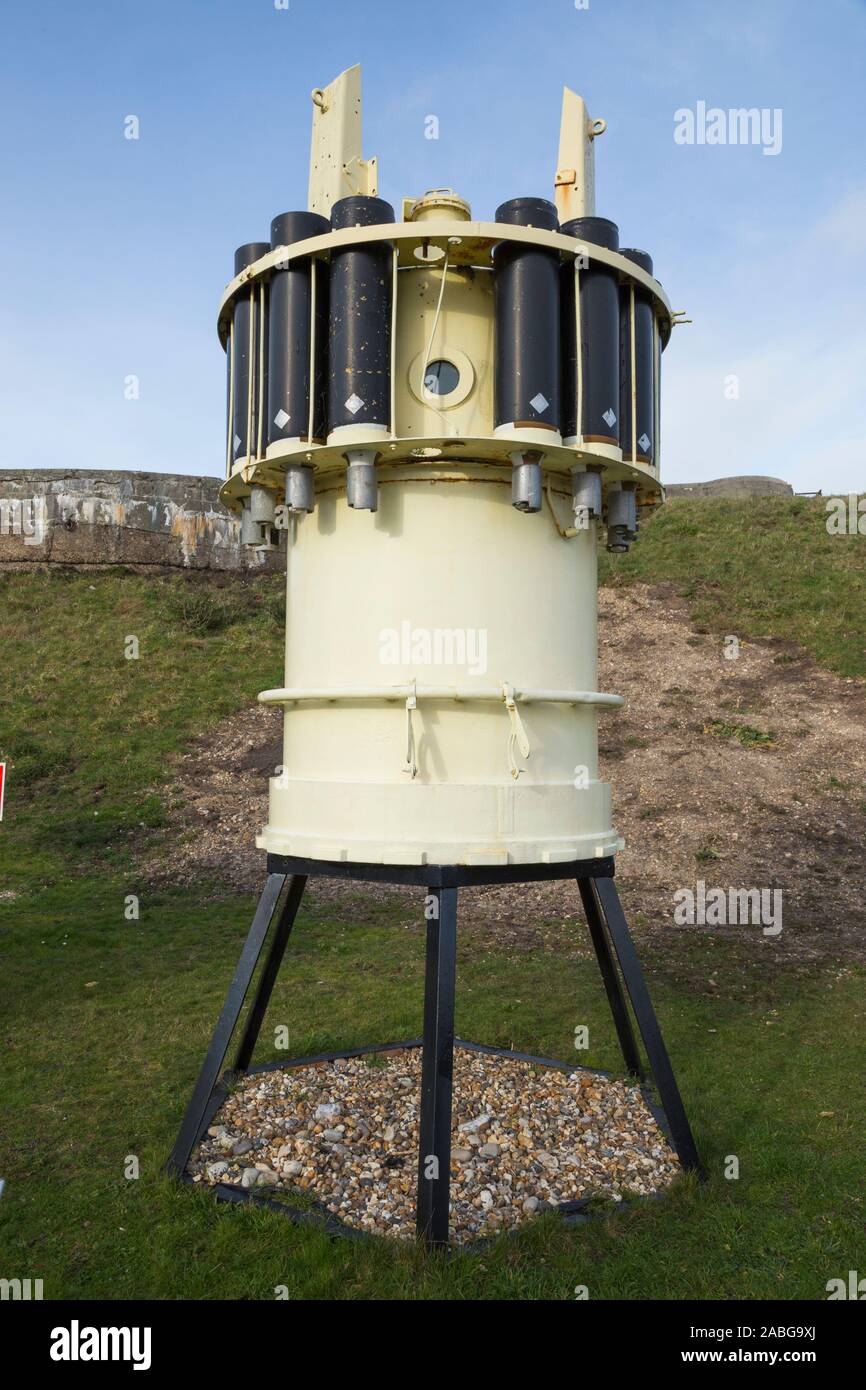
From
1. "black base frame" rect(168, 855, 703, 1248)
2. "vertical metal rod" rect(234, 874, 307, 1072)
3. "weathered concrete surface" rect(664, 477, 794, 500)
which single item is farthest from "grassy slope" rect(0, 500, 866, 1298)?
"weathered concrete surface" rect(664, 477, 794, 500)

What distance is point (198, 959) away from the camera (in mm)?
11656

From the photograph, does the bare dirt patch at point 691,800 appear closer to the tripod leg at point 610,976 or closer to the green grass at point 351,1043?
the green grass at point 351,1043

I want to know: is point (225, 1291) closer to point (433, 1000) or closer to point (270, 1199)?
point (270, 1199)

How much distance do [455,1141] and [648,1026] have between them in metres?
1.72

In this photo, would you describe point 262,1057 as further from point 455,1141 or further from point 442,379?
point 442,379

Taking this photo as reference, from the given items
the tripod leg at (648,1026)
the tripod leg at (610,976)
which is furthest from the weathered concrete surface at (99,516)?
the tripod leg at (648,1026)

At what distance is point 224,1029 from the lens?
5898 millimetres

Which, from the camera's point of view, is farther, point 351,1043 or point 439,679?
point 351,1043

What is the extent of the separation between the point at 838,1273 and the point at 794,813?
12645 mm

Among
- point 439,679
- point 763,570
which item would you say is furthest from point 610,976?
point 763,570

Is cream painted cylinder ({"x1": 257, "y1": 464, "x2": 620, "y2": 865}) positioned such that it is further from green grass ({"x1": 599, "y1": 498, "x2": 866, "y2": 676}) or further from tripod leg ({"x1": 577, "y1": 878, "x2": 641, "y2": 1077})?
green grass ({"x1": 599, "y1": 498, "x2": 866, "y2": 676})

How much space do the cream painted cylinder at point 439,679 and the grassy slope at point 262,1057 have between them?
7.08 ft

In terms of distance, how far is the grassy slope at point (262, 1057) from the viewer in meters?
5.06

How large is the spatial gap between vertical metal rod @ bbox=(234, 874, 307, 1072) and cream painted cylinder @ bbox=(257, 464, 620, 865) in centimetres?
128
